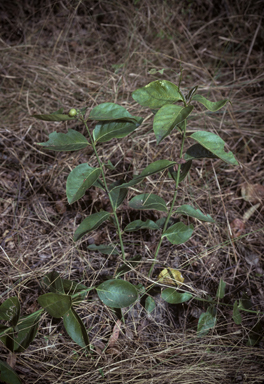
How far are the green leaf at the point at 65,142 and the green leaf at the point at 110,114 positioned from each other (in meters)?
0.10

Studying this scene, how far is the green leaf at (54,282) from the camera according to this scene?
130 cm

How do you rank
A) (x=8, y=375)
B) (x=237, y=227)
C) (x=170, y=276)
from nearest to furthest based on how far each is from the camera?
(x=8, y=375) < (x=170, y=276) < (x=237, y=227)

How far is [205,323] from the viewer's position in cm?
146

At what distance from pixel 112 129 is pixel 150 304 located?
2.64 ft

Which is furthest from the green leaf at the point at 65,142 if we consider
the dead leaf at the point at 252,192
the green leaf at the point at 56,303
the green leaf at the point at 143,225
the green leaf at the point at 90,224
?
the dead leaf at the point at 252,192

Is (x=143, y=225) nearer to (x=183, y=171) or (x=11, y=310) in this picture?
(x=183, y=171)

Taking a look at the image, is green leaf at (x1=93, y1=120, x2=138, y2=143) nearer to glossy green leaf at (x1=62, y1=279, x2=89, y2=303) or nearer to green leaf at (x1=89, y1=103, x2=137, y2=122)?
green leaf at (x1=89, y1=103, x2=137, y2=122)

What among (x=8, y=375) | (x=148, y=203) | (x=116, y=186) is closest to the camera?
(x=8, y=375)

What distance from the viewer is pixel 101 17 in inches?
132

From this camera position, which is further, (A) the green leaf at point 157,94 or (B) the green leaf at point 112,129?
(B) the green leaf at point 112,129

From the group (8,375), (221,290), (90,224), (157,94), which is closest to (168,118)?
(157,94)

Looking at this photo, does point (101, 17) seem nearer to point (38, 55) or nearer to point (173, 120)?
point (38, 55)

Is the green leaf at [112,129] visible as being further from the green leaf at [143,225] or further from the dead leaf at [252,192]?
the dead leaf at [252,192]

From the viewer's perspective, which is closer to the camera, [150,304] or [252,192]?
[150,304]
